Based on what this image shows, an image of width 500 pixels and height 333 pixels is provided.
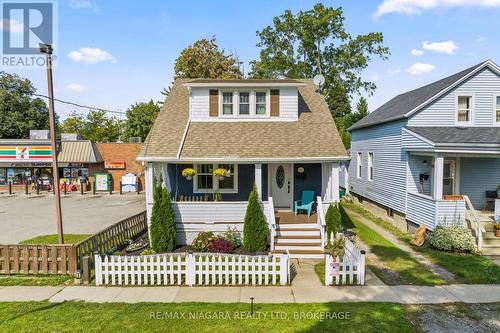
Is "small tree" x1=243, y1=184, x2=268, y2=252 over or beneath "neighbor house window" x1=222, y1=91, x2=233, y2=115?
beneath

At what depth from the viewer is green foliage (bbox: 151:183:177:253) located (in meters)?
12.1

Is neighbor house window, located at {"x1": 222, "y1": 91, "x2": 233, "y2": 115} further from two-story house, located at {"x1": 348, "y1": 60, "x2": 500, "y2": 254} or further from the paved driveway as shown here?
the paved driveway

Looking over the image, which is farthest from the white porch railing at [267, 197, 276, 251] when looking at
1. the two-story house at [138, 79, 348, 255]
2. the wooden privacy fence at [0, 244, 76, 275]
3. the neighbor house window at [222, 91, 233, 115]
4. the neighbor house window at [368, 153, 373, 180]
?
the neighbor house window at [368, 153, 373, 180]

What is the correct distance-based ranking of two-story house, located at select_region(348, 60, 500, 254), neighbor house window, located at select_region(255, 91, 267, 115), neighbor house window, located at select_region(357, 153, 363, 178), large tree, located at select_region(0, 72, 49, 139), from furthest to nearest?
large tree, located at select_region(0, 72, 49, 139) → neighbor house window, located at select_region(357, 153, 363, 178) → neighbor house window, located at select_region(255, 91, 267, 115) → two-story house, located at select_region(348, 60, 500, 254)

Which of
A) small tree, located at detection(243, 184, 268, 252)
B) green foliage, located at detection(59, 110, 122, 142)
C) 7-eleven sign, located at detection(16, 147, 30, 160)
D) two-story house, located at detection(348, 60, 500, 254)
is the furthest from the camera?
green foliage, located at detection(59, 110, 122, 142)

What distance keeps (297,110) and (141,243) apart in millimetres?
9322

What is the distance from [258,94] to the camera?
15.5 m

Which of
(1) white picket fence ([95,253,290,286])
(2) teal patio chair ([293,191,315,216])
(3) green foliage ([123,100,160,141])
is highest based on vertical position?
(3) green foliage ([123,100,160,141])

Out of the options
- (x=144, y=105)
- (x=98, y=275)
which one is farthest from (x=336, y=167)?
(x=144, y=105)

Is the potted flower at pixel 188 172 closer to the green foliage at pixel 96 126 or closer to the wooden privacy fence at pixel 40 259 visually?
the wooden privacy fence at pixel 40 259

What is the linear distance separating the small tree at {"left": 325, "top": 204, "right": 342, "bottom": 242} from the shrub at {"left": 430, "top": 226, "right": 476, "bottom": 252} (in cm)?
391

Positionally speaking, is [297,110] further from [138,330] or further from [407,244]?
[138,330]

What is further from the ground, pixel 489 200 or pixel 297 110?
pixel 297 110

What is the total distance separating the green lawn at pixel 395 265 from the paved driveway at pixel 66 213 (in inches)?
514
